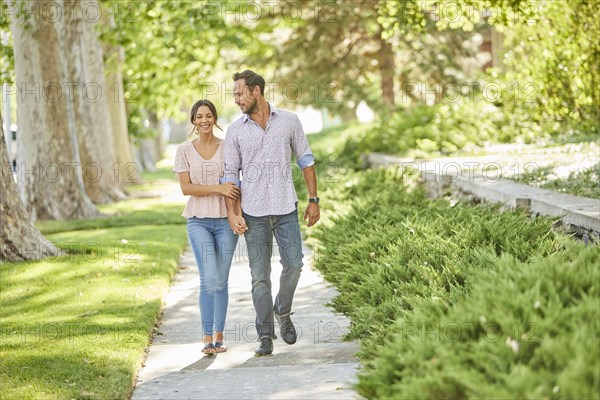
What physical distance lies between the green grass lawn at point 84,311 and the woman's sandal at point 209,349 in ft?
1.65

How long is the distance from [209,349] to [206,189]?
128cm

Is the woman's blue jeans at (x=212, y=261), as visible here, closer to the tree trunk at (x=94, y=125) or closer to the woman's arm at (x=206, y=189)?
the woman's arm at (x=206, y=189)

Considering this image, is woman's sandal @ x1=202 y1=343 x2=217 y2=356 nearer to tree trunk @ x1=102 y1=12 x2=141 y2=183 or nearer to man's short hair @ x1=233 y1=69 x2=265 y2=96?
man's short hair @ x1=233 y1=69 x2=265 y2=96

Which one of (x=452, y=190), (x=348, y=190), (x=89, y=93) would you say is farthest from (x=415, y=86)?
(x=452, y=190)

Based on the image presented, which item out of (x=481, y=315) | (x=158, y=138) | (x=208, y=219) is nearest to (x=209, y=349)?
(x=208, y=219)

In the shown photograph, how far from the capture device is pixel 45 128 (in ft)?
61.1

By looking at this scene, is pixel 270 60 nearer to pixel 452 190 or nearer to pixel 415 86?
pixel 415 86

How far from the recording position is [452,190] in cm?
1423

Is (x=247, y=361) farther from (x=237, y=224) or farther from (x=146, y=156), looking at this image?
(x=146, y=156)

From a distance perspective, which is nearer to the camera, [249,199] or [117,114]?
[249,199]

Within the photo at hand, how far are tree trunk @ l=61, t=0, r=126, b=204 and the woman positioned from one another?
1271 centimetres

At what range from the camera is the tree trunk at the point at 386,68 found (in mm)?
34656

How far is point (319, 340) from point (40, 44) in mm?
11510

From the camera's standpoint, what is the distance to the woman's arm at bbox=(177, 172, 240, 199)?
779 centimetres
